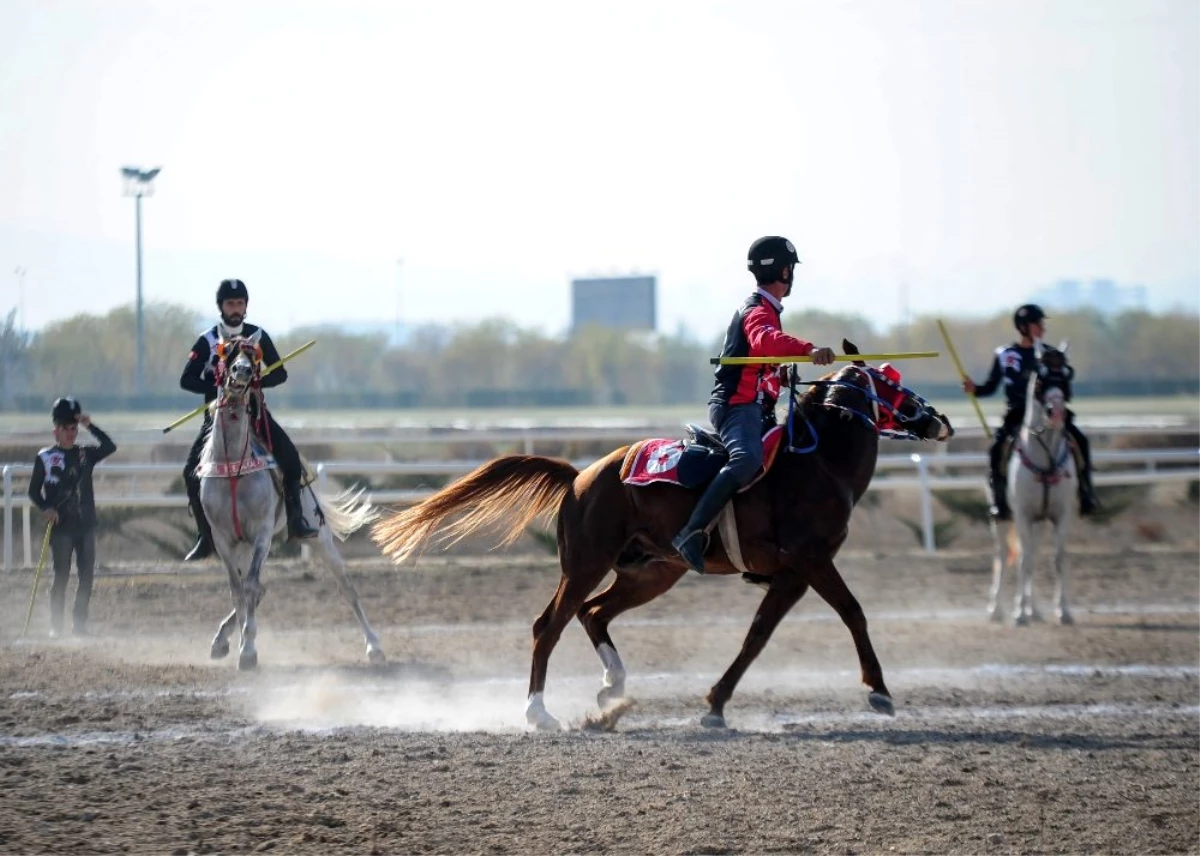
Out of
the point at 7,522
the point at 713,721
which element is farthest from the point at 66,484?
the point at 713,721

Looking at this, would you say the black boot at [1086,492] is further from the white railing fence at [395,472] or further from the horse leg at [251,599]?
the horse leg at [251,599]

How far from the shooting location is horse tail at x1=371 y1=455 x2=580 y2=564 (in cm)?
845

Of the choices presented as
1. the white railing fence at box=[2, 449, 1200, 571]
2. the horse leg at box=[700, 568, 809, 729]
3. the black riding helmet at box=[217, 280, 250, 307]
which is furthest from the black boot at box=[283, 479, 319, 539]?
the white railing fence at box=[2, 449, 1200, 571]

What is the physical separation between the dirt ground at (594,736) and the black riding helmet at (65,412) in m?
1.80

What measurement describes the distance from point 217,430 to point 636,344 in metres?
46.8

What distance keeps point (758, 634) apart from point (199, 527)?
15.1 feet

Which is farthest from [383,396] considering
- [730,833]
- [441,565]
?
[730,833]

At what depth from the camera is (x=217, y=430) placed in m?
9.66

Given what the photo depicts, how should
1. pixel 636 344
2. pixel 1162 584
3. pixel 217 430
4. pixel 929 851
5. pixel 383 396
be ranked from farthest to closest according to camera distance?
1. pixel 636 344
2. pixel 383 396
3. pixel 1162 584
4. pixel 217 430
5. pixel 929 851

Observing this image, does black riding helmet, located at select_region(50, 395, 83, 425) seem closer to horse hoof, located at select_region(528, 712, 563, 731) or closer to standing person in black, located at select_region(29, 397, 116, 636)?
standing person in black, located at select_region(29, 397, 116, 636)

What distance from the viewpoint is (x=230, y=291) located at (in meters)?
10.0

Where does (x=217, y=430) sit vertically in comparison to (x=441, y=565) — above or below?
above

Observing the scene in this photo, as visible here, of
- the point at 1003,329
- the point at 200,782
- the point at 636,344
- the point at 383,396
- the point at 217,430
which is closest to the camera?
the point at 200,782

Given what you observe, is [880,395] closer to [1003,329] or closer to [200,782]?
[200,782]
